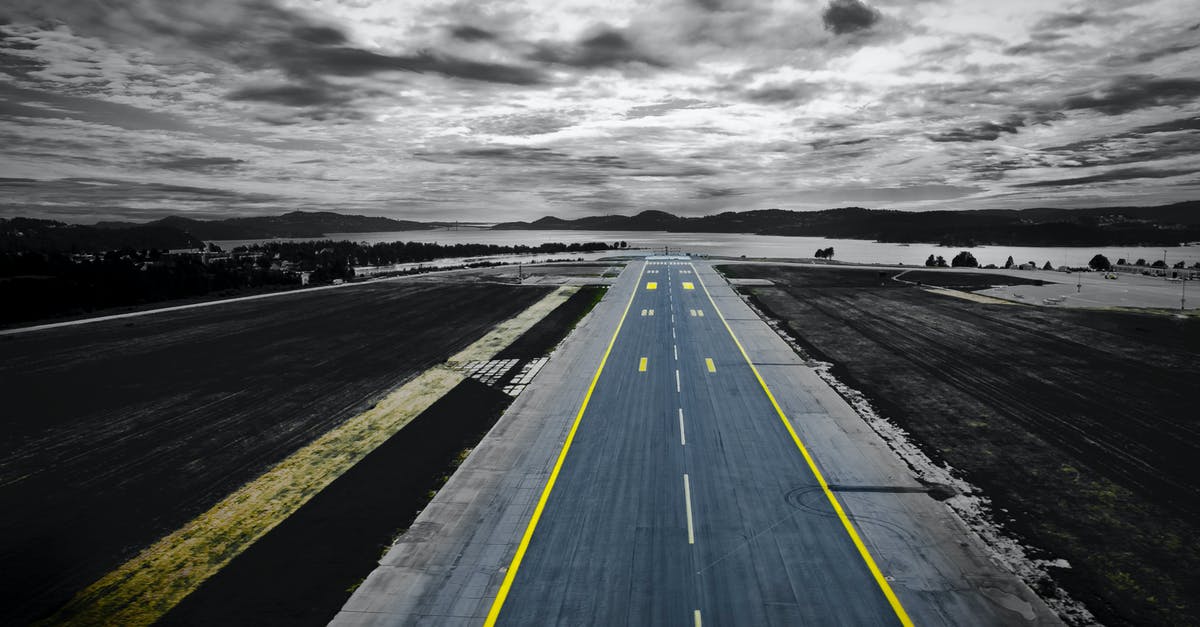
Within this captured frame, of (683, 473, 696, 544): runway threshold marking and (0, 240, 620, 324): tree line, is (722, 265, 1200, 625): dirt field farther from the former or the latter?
(0, 240, 620, 324): tree line

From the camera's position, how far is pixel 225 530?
14141 mm

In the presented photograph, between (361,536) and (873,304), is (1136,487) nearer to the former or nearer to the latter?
(361,536)

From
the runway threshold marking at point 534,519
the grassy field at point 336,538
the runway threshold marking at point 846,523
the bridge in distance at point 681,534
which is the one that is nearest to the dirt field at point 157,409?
the grassy field at point 336,538

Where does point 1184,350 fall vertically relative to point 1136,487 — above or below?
above

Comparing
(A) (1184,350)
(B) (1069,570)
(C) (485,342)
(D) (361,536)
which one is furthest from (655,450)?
(A) (1184,350)

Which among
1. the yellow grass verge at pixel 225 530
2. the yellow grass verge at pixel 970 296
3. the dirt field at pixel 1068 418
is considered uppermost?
the yellow grass verge at pixel 970 296

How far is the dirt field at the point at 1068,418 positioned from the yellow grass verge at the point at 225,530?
18.8 m

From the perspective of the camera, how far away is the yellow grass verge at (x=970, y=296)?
164ft

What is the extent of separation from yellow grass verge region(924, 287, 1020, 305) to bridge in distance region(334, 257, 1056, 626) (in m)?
37.5

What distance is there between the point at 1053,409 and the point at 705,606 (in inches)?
801

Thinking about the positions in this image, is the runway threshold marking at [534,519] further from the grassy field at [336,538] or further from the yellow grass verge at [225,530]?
the yellow grass verge at [225,530]

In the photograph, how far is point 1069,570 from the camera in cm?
1212

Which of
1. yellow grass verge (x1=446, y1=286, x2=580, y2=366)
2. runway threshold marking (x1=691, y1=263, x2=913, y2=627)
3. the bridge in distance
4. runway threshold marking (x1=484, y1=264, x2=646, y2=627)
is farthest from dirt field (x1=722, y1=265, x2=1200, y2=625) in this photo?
yellow grass verge (x1=446, y1=286, x2=580, y2=366)

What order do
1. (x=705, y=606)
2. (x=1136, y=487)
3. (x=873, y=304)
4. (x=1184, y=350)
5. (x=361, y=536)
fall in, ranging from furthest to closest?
(x=873, y=304) → (x=1184, y=350) → (x=1136, y=487) → (x=361, y=536) → (x=705, y=606)
